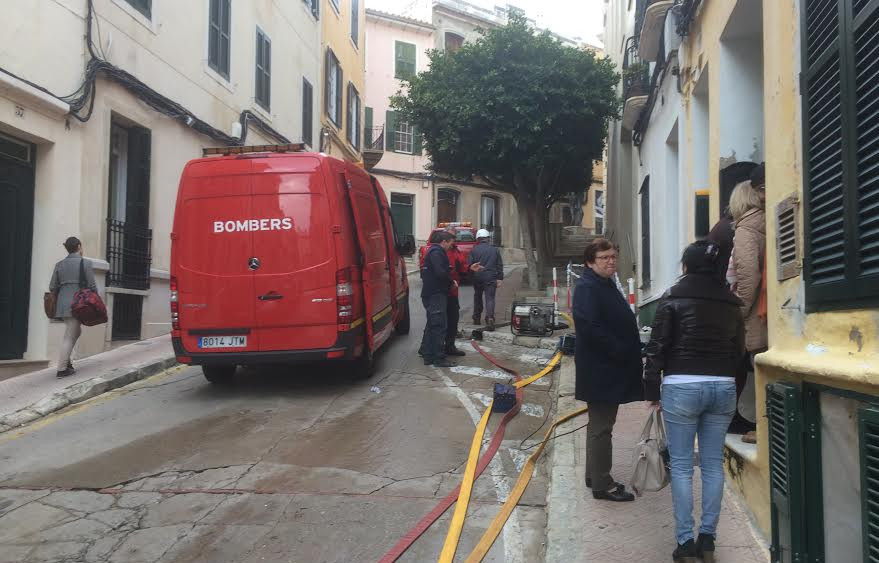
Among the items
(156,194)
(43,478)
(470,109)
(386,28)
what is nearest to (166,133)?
(156,194)

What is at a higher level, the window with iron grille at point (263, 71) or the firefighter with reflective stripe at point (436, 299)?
the window with iron grille at point (263, 71)

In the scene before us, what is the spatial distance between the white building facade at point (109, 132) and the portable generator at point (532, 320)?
19.7ft

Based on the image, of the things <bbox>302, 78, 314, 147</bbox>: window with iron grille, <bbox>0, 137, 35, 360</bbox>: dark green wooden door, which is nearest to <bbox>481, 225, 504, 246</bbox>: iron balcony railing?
<bbox>302, 78, 314, 147</bbox>: window with iron grille

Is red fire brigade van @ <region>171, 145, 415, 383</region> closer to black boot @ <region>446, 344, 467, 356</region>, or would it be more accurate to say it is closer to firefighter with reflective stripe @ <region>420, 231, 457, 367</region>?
firefighter with reflective stripe @ <region>420, 231, 457, 367</region>

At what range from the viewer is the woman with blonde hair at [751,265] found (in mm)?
4348

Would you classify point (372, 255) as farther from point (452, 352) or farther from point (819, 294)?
point (819, 294)

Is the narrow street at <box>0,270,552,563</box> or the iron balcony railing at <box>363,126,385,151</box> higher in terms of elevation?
the iron balcony railing at <box>363,126,385,151</box>

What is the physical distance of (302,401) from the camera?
7.27 m

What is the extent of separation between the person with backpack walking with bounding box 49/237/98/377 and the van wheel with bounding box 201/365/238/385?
1742mm

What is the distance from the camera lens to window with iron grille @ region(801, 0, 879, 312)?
277 centimetres

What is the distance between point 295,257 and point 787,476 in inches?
208

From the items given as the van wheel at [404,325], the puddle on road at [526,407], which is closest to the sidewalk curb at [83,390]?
the van wheel at [404,325]

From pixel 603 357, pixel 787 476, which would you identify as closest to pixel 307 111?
pixel 603 357

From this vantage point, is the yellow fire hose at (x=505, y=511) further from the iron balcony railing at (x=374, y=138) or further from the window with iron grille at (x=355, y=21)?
the iron balcony railing at (x=374, y=138)
